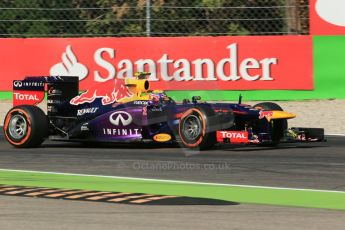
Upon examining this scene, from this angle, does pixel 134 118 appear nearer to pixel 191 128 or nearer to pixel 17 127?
pixel 191 128

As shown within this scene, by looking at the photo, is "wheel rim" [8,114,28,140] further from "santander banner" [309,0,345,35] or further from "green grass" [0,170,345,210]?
"santander banner" [309,0,345,35]

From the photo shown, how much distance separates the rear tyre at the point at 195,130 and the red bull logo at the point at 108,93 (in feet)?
3.79

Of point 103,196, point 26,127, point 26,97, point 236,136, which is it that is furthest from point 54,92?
point 103,196

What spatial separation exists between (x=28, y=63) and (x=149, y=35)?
2614mm

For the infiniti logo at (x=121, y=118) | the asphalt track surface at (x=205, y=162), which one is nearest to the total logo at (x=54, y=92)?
the asphalt track surface at (x=205, y=162)

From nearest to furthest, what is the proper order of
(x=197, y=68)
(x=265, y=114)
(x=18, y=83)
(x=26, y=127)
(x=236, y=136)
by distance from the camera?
(x=236, y=136) < (x=265, y=114) < (x=26, y=127) < (x=18, y=83) < (x=197, y=68)

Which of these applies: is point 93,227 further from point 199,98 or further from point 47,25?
point 47,25

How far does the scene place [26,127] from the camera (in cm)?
1270

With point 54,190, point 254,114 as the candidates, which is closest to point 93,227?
point 54,190

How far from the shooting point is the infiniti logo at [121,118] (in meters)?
12.4

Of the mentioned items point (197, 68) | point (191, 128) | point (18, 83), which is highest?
point (197, 68)

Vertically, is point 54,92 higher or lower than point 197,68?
lower

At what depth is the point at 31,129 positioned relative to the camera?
498 inches

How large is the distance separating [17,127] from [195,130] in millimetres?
2695
